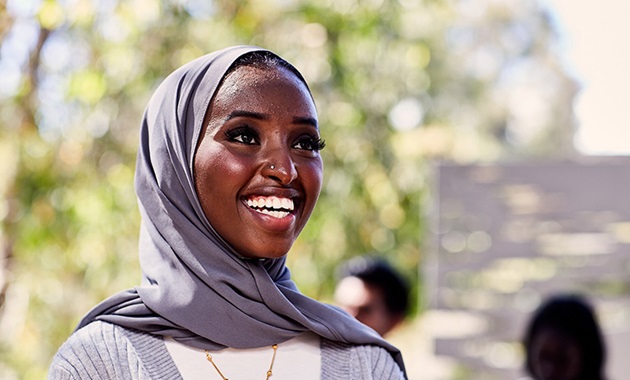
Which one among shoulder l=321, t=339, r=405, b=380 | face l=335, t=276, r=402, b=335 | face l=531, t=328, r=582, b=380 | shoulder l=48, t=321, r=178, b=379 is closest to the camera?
shoulder l=48, t=321, r=178, b=379

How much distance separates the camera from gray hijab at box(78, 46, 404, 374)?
1.28m

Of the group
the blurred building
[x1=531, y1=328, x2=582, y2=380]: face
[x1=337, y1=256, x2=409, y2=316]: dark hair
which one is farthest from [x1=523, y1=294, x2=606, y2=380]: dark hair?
the blurred building

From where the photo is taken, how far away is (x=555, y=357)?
3.23 metres

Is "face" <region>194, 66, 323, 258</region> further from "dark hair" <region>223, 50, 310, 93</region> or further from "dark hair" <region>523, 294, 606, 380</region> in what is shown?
"dark hair" <region>523, 294, 606, 380</region>

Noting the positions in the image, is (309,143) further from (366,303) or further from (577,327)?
(366,303)

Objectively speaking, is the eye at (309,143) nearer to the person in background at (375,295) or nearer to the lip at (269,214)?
the lip at (269,214)

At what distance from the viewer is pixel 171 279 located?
129 centimetres

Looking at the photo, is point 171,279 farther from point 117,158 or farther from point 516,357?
point 516,357

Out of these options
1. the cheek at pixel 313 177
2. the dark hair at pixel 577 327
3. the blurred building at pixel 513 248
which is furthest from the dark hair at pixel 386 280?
the cheek at pixel 313 177

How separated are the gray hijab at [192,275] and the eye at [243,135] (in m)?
0.05

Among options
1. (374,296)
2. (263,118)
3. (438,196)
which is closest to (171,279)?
(263,118)

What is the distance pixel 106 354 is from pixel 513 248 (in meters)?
3.69

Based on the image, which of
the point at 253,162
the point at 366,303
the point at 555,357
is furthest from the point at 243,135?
the point at 366,303

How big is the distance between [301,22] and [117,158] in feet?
3.26
